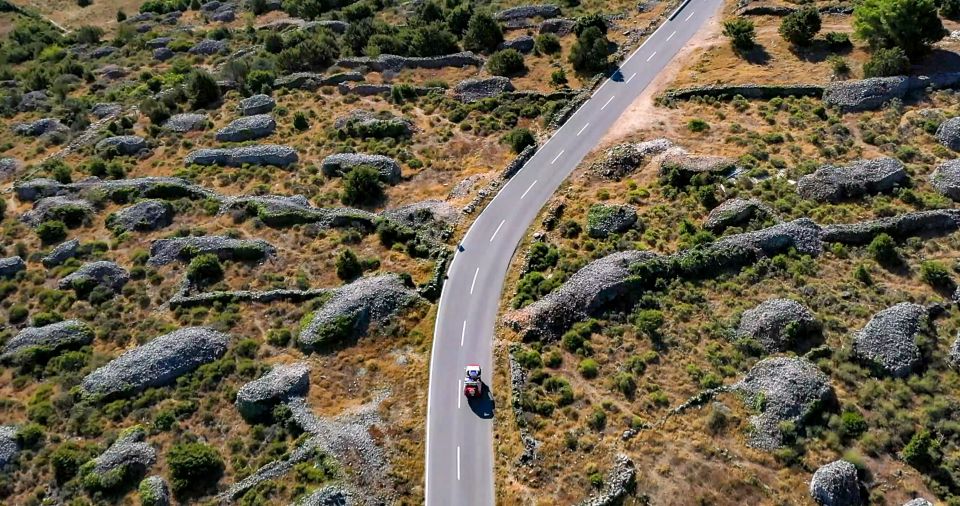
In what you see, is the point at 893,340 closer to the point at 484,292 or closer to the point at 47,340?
the point at 484,292

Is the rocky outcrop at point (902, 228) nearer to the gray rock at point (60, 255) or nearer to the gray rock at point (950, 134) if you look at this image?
the gray rock at point (950, 134)

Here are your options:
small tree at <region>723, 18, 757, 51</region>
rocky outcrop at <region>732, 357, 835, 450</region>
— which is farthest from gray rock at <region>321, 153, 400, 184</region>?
small tree at <region>723, 18, 757, 51</region>

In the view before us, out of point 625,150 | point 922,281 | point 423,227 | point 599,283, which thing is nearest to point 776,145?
point 625,150

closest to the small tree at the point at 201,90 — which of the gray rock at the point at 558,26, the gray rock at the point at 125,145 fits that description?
the gray rock at the point at 125,145

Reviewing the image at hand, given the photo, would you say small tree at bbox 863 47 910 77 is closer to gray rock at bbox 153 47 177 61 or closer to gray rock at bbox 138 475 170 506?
gray rock at bbox 138 475 170 506

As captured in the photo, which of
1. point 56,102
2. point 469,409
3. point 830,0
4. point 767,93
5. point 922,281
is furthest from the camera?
point 56,102

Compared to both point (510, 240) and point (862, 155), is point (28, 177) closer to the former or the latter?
point (510, 240)
